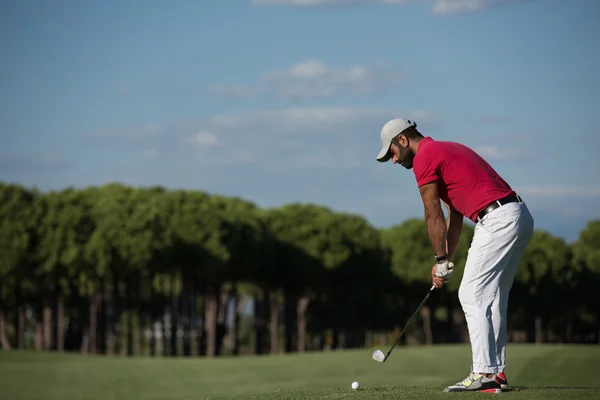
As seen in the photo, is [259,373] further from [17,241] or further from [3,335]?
[3,335]

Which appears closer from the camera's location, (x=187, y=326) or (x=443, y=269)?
(x=443, y=269)

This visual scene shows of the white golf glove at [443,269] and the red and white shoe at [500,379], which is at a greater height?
the white golf glove at [443,269]

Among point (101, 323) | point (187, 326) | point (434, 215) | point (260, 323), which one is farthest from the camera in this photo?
point (260, 323)

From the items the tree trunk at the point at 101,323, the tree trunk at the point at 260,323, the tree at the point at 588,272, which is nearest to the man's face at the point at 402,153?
the tree trunk at the point at 101,323

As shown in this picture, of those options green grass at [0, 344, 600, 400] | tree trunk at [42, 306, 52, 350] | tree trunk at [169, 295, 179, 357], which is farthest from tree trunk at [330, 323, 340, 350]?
green grass at [0, 344, 600, 400]

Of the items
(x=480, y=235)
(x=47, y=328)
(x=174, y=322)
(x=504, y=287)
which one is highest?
(x=174, y=322)

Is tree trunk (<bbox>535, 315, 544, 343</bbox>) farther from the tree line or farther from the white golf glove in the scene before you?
the white golf glove

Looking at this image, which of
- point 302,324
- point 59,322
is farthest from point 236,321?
point 59,322

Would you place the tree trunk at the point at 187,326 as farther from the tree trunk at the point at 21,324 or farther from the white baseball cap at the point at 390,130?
the white baseball cap at the point at 390,130

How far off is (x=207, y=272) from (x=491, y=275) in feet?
191

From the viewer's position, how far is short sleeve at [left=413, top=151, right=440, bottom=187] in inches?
444

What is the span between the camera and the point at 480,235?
37.4 ft

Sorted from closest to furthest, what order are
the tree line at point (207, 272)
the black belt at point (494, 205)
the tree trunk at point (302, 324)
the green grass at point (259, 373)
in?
1. the black belt at point (494, 205)
2. the green grass at point (259, 373)
3. the tree line at point (207, 272)
4. the tree trunk at point (302, 324)

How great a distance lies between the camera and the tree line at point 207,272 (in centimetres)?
6444
